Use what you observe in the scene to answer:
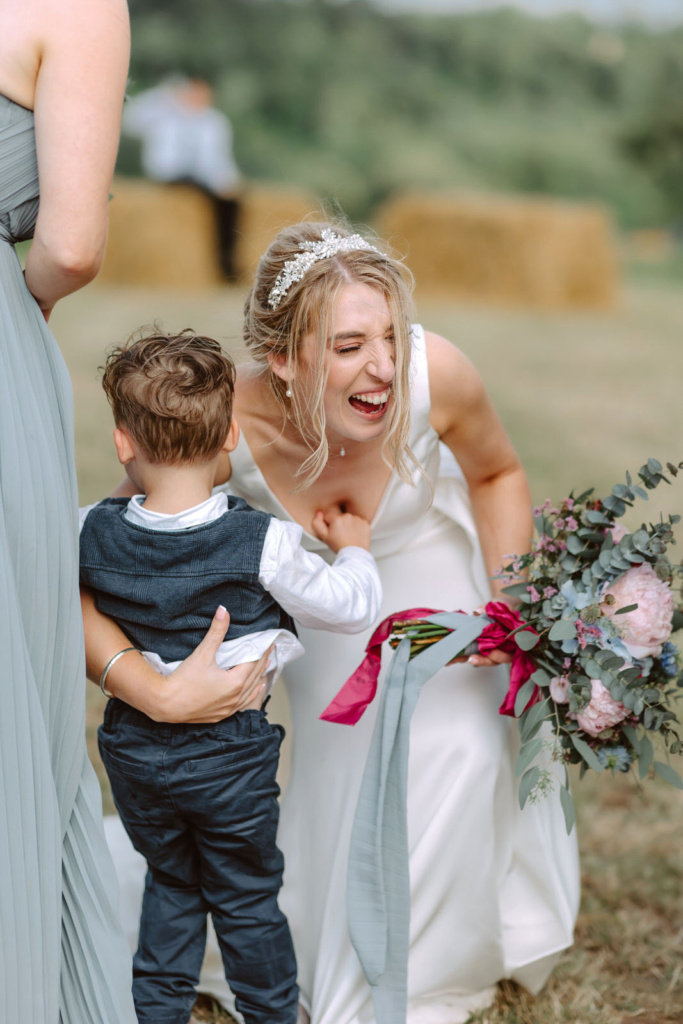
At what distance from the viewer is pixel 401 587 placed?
288 centimetres

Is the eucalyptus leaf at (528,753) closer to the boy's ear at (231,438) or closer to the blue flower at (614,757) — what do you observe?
the blue flower at (614,757)

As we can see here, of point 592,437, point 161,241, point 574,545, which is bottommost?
point 574,545

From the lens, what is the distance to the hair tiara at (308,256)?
2416 millimetres

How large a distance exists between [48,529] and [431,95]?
21.3 meters

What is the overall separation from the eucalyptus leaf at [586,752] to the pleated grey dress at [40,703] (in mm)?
928

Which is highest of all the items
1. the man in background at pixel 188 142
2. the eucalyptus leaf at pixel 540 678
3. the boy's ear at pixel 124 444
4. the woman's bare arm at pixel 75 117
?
the man in background at pixel 188 142

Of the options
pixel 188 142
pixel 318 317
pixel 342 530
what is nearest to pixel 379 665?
pixel 342 530

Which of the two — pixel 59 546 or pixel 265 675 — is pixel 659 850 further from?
pixel 59 546

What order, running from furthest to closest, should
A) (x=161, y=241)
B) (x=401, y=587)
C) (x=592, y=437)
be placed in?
(x=161, y=241) < (x=592, y=437) < (x=401, y=587)

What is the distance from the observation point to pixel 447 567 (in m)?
2.89

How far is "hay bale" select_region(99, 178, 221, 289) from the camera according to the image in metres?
13.5

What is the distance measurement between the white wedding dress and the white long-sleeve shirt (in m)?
0.48

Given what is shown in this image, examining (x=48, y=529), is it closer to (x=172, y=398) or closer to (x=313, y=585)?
(x=172, y=398)

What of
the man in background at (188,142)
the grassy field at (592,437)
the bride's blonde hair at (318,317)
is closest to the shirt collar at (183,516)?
the bride's blonde hair at (318,317)
